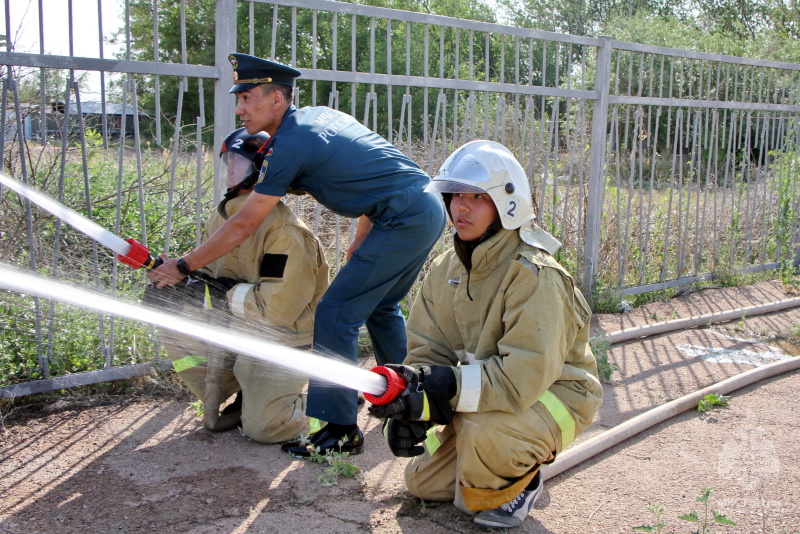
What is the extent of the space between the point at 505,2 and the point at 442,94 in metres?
37.6

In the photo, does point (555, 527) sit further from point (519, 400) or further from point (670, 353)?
A: point (670, 353)

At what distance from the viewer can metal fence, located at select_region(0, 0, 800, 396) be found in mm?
4738

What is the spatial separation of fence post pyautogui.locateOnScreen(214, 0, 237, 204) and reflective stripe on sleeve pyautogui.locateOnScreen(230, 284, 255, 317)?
98cm

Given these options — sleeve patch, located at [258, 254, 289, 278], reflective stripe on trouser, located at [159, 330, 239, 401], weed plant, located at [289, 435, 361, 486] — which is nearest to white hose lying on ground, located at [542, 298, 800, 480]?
weed plant, located at [289, 435, 361, 486]

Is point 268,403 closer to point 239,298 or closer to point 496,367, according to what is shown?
point 239,298

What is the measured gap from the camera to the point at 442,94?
6.22 m

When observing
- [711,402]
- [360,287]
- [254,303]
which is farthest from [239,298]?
[711,402]

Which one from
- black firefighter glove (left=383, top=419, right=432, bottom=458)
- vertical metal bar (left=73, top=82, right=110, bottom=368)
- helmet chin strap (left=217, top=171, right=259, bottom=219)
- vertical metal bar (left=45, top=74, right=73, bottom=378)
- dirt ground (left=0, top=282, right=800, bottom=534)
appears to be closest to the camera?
black firefighter glove (left=383, top=419, right=432, bottom=458)

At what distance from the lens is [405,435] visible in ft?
10.5

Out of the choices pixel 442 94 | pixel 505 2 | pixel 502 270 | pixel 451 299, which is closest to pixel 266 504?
pixel 451 299

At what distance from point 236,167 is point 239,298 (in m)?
0.77

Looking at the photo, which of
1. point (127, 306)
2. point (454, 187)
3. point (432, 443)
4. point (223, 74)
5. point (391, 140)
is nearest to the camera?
point (454, 187)

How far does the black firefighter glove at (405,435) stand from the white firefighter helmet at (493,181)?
944 millimetres

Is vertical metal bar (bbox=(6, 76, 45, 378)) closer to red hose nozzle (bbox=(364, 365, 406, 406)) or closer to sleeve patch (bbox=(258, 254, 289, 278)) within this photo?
sleeve patch (bbox=(258, 254, 289, 278))
